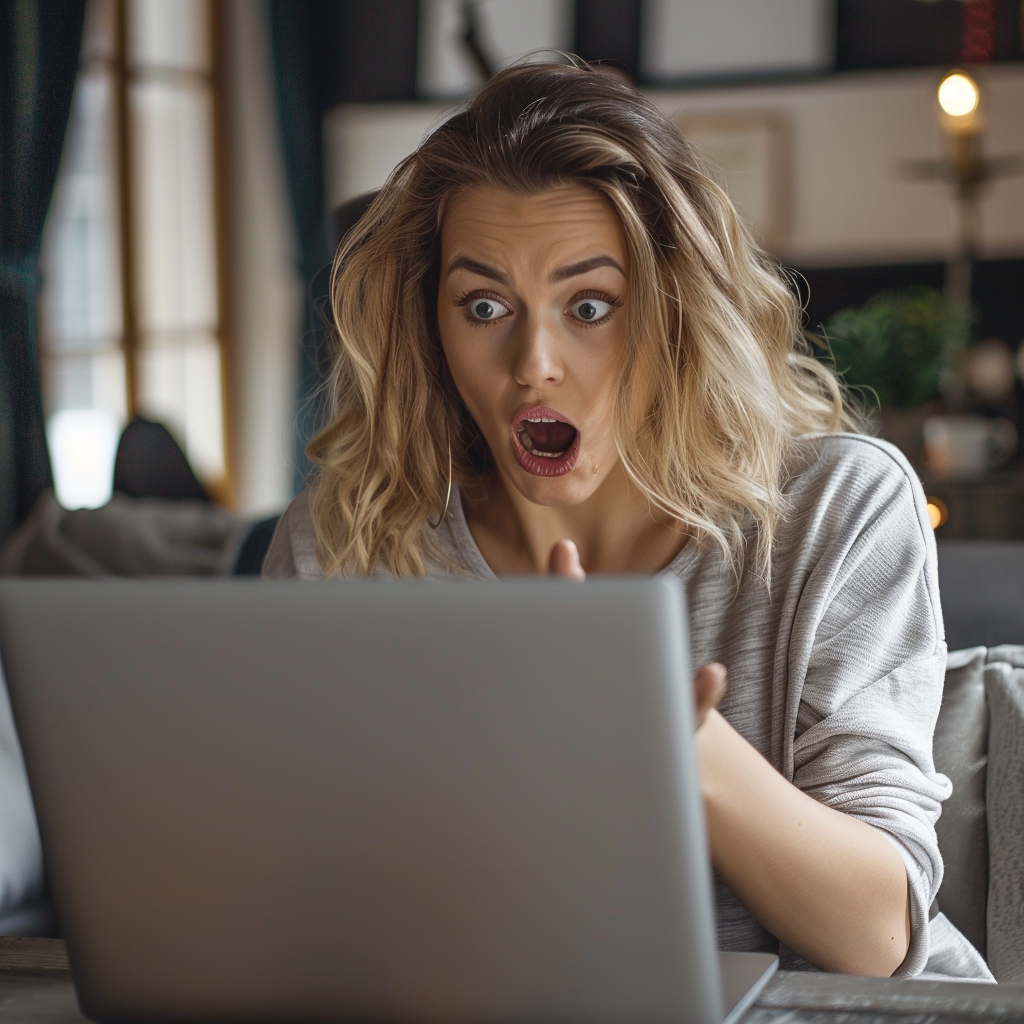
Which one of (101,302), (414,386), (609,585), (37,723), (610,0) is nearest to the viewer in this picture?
(609,585)

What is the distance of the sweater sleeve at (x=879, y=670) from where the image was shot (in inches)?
38.0

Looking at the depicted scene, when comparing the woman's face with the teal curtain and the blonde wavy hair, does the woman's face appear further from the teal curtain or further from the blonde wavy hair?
the teal curtain

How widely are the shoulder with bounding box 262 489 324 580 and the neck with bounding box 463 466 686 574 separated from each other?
0.56 feet

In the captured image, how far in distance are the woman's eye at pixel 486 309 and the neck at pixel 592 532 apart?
0.65ft

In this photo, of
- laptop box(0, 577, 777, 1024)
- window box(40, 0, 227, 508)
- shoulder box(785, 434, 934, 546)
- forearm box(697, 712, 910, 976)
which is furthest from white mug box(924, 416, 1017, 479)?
window box(40, 0, 227, 508)

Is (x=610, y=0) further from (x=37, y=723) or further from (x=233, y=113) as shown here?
(x=37, y=723)

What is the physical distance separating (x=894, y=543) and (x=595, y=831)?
0.63 metres

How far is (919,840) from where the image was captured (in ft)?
3.13

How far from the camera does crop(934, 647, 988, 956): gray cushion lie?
127 cm

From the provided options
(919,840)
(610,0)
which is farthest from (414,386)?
(610,0)

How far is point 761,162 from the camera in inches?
194

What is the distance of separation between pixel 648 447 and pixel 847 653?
28cm

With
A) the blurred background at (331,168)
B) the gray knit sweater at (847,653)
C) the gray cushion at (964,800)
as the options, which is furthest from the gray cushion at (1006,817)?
the blurred background at (331,168)

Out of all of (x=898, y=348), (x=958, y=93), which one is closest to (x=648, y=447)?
(x=898, y=348)
